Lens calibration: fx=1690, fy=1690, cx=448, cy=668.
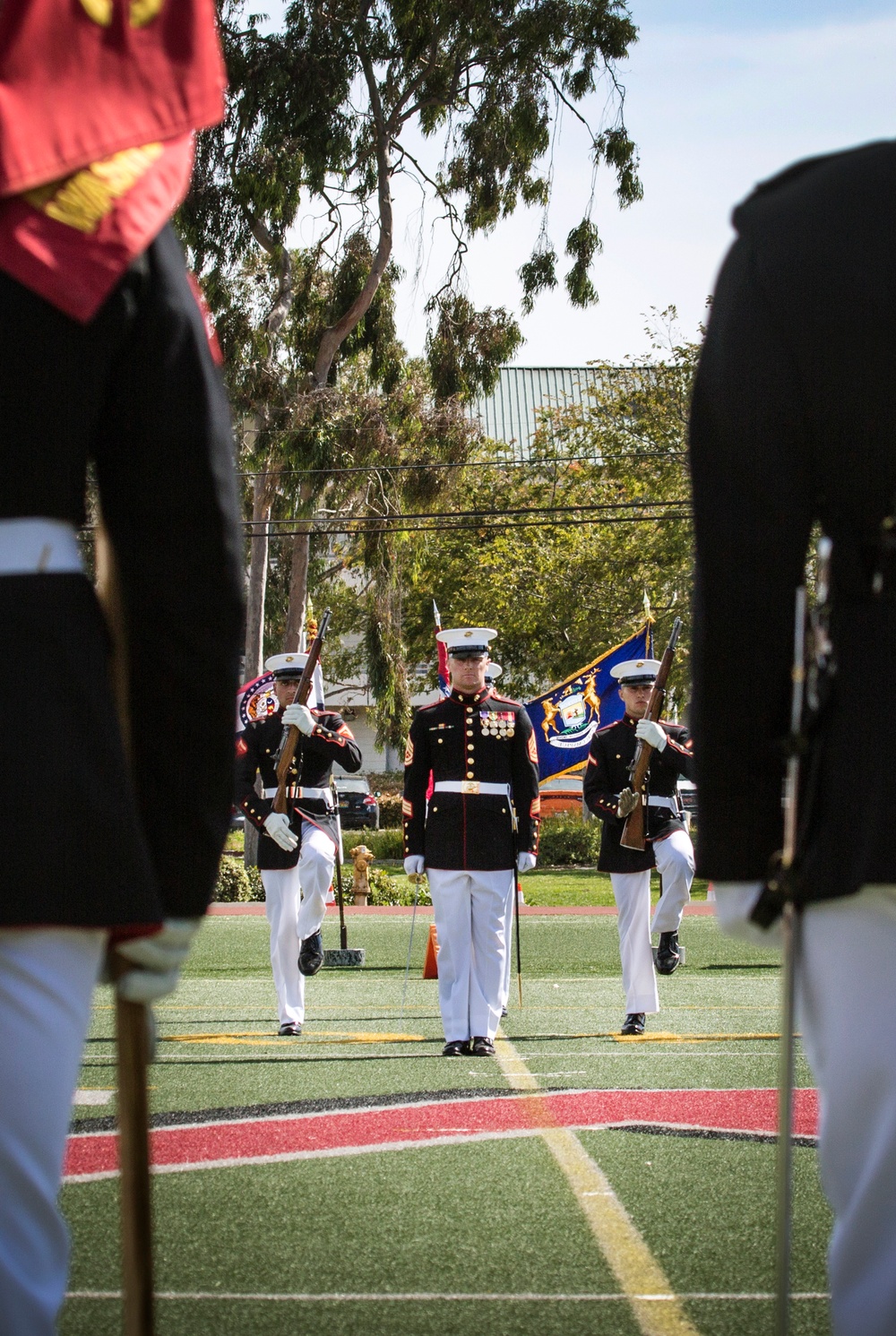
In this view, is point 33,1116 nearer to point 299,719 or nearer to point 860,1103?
point 860,1103

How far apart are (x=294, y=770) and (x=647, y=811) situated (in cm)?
220

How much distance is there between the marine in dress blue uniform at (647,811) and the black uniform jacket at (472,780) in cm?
72

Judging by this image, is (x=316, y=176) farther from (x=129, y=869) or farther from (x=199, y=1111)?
(x=129, y=869)

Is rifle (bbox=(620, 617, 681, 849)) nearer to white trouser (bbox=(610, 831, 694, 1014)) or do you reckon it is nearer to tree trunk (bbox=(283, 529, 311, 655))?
white trouser (bbox=(610, 831, 694, 1014))

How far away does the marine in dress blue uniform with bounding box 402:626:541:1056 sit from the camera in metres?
9.09

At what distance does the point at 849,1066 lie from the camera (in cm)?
179

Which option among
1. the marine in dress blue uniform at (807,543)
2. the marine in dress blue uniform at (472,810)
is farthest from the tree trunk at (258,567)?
the marine in dress blue uniform at (807,543)

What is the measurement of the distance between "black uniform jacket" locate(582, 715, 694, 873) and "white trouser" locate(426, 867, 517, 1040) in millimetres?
924

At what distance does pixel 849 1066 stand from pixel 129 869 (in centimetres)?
79

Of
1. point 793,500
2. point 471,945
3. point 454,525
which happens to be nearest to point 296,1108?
point 471,945

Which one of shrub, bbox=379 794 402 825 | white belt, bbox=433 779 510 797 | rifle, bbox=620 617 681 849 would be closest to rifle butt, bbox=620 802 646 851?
rifle, bbox=620 617 681 849

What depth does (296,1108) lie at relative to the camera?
645 centimetres

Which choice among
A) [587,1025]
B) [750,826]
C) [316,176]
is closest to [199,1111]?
[587,1025]

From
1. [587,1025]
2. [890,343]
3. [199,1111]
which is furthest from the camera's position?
[587,1025]
